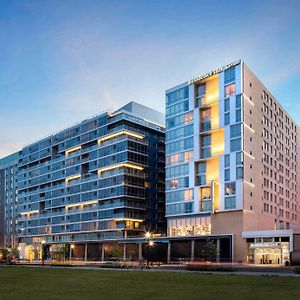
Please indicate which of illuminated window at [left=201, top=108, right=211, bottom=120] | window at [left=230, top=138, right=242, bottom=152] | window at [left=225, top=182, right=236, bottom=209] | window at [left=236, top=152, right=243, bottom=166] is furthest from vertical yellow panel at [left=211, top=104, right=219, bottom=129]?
window at [left=225, top=182, right=236, bottom=209]

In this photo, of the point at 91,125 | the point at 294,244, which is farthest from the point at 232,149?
the point at 91,125

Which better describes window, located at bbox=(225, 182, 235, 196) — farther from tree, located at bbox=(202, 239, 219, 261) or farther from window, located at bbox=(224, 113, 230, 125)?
window, located at bbox=(224, 113, 230, 125)

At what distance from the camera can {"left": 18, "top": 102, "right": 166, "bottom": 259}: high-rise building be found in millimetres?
138750

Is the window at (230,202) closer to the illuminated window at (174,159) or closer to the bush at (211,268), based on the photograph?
the illuminated window at (174,159)

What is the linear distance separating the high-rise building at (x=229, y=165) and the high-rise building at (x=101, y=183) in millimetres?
18077

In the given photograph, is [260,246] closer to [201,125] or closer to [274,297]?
[201,125]

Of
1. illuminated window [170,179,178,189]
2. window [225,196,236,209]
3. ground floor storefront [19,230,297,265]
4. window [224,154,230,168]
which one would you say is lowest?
ground floor storefront [19,230,297,265]

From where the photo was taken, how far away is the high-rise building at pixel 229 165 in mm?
105312

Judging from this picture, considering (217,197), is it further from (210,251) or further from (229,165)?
(210,251)

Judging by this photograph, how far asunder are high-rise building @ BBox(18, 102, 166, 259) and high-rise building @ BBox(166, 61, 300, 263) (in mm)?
18077

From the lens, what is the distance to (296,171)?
147 meters

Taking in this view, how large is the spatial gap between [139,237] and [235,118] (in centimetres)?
4495

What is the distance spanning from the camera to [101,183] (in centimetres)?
14488

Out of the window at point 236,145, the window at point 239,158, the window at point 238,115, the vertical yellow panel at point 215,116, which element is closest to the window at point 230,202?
the window at point 239,158
